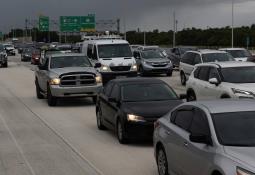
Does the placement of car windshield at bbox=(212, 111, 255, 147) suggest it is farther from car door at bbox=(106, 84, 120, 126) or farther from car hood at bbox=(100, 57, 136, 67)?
car hood at bbox=(100, 57, 136, 67)

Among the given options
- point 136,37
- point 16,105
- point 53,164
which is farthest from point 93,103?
point 136,37

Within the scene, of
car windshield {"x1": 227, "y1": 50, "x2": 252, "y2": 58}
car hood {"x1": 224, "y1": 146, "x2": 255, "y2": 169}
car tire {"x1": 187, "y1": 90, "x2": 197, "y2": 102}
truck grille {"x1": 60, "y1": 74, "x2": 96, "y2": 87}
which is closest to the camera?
car hood {"x1": 224, "y1": 146, "x2": 255, "y2": 169}

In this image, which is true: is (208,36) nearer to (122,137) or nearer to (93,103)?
(93,103)

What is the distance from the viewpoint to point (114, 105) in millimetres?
13469

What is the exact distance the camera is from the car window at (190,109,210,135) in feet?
24.5

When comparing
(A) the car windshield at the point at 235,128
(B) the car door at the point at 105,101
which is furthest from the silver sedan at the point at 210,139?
(B) the car door at the point at 105,101

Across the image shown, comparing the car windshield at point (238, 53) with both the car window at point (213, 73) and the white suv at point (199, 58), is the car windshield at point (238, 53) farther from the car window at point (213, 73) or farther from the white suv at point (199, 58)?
the car window at point (213, 73)

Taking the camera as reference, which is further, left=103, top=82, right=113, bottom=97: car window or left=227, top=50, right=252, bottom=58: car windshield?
left=227, top=50, right=252, bottom=58: car windshield

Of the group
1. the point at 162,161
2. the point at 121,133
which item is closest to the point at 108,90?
the point at 121,133

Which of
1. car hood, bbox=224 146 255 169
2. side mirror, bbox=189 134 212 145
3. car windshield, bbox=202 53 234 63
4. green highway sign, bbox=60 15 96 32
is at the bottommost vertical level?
car hood, bbox=224 146 255 169

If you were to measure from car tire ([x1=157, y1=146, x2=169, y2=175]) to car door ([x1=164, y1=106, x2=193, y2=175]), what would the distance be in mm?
226

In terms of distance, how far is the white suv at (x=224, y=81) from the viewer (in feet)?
51.7

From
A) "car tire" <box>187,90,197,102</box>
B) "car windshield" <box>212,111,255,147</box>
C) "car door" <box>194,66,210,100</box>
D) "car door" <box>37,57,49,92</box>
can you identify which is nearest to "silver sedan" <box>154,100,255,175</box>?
"car windshield" <box>212,111,255,147</box>

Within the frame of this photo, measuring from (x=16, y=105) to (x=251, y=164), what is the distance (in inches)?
651
